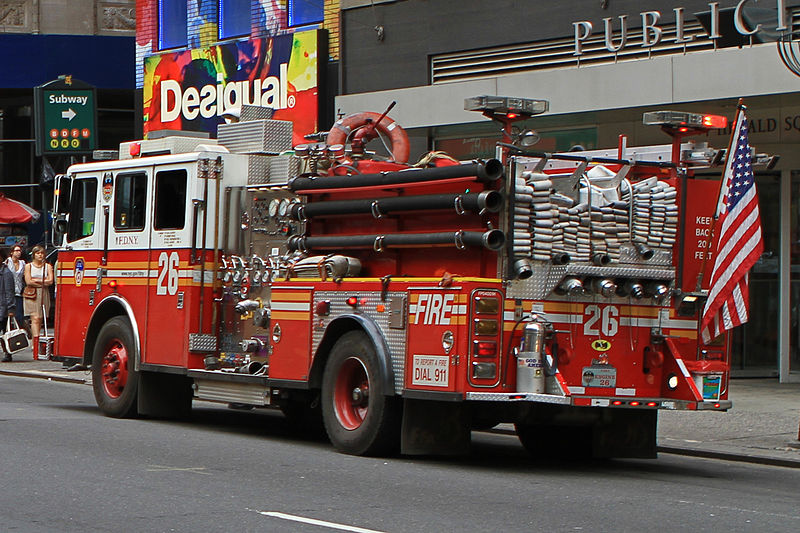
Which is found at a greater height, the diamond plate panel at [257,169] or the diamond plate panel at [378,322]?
the diamond plate panel at [257,169]

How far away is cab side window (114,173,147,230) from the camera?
14516mm

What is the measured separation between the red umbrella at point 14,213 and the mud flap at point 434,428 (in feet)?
73.6

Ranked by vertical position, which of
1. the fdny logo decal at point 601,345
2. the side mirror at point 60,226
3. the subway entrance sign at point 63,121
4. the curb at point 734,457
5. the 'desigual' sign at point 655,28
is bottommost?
the curb at point 734,457

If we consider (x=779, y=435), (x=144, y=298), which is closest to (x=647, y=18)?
(x=779, y=435)

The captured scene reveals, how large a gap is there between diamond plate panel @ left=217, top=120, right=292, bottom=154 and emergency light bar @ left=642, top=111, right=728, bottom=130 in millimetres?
3987

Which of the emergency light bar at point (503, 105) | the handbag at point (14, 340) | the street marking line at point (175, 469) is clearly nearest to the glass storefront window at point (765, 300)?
the emergency light bar at point (503, 105)

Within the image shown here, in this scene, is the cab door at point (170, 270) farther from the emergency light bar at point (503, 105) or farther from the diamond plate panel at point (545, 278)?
the diamond plate panel at point (545, 278)

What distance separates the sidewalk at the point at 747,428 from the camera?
13109 millimetres

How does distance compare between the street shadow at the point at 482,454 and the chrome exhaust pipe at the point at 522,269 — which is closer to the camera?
the chrome exhaust pipe at the point at 522,269

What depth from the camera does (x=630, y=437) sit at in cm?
1206

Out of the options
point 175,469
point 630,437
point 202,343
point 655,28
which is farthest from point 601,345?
point 655,28

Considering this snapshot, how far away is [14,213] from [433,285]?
23.1m

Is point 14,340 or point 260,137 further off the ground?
point 260,137

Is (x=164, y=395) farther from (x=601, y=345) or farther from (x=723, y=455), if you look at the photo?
(x=723, y=455)
